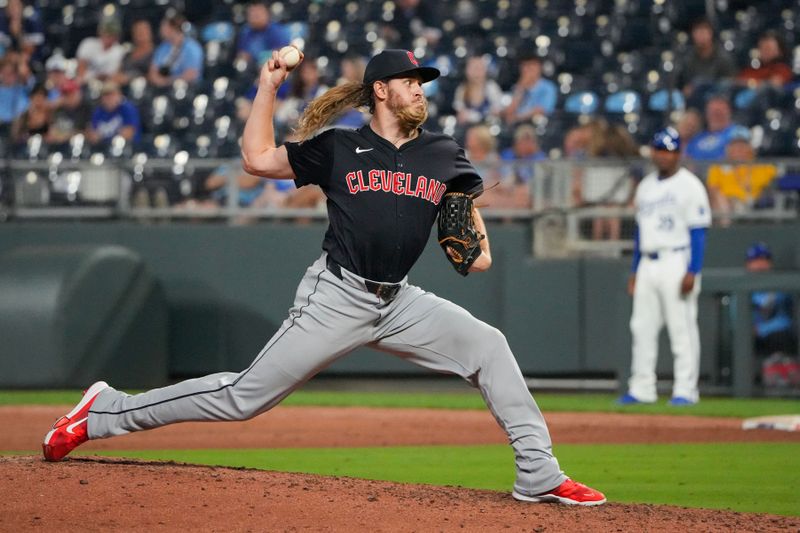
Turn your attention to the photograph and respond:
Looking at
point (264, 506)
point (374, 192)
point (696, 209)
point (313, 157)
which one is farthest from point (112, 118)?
point (264, 506)

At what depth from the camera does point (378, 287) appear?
187 inches

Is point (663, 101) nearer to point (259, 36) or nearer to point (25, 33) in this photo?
point (259, 36)

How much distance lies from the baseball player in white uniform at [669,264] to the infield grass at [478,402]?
0.97 ft

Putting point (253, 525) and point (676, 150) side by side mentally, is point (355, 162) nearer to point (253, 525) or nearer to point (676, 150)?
point (253, 525)

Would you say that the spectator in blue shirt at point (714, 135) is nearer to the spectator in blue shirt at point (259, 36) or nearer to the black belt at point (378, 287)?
the spectator in blue shirt at point (259, 36)

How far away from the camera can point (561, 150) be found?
1276 centimetres

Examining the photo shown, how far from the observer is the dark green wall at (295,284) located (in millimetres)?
11984

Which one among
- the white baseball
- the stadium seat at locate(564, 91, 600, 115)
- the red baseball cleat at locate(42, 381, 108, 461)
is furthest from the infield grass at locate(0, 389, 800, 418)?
the white baseball

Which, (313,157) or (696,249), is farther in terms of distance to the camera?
(696,249)

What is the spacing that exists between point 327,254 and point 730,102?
29.3 feet

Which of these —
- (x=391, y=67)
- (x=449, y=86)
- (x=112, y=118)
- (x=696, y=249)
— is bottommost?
(x=696, y=249)

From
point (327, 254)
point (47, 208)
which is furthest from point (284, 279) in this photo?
point (327, 254)

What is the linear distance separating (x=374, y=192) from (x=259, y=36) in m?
11.0

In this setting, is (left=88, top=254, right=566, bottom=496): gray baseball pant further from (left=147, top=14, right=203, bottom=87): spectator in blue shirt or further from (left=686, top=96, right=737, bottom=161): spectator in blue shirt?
(left=147, top=14, right=203, bottom=87): spectator in blue shirt
